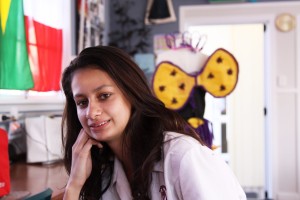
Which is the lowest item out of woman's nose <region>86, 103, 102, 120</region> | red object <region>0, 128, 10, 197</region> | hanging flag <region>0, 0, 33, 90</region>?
red object <region>0, 128, 10, 197</region>

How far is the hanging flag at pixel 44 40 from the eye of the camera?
2160 mm

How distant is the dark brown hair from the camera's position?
1.07 meters

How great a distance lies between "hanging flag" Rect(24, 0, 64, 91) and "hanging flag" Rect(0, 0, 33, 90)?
0.10m

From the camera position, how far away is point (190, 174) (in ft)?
3.06

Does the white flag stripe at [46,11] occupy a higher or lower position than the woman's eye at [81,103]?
higher

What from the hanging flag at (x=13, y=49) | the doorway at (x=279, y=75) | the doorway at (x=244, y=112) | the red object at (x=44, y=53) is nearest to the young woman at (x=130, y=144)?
the hanging flag at (x=13, y=49)

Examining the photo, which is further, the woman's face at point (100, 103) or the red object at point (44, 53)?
the red object at point (44, 53)

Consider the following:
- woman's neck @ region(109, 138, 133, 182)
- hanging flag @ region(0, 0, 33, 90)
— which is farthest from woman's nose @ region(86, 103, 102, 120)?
hanging flag @ region(0, 0, 33, 90)

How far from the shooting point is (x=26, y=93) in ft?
7.09

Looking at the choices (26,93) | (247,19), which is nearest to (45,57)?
(26,93)

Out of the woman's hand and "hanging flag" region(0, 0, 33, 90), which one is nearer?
the woman's hand

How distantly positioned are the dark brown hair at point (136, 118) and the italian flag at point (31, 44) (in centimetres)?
80

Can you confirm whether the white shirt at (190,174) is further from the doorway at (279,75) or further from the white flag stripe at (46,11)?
the doorway at (279,75)

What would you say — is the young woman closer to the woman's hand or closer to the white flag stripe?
the woman's hand
